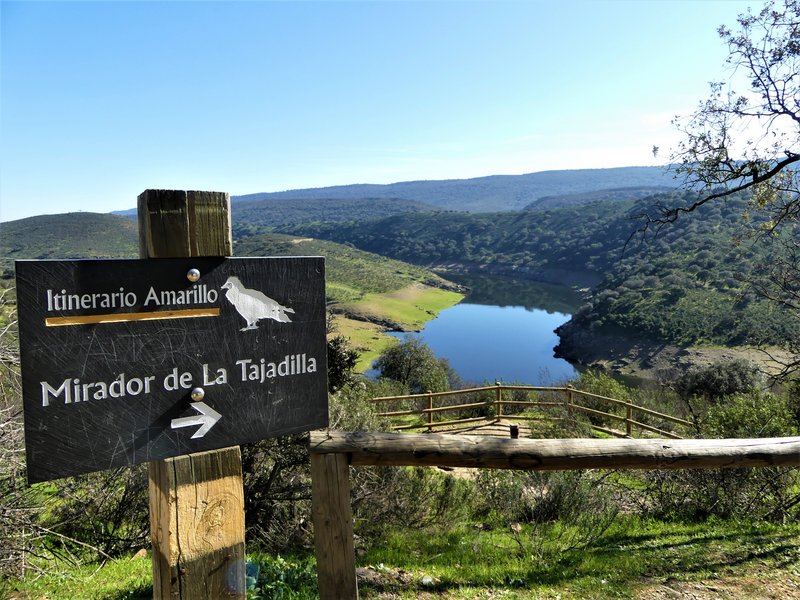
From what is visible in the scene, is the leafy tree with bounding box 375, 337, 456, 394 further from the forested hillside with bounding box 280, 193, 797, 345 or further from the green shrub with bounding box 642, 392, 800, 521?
the green shrub with bounding box 642, 392, 800, 521

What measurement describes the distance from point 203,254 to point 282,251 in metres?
89.1

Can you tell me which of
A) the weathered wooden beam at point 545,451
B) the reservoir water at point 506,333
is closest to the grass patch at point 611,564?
the weathered wooden beam at point 545,451

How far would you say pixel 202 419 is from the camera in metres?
1.65

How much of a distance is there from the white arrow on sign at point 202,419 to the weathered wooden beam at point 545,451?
30.0 inches

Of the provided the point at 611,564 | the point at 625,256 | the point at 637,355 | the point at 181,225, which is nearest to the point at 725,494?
the point at 611,564

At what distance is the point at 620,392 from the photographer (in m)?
18.3

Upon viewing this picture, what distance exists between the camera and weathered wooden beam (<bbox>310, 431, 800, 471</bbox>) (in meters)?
2.44

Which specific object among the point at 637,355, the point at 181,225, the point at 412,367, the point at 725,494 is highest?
the point at 181,225

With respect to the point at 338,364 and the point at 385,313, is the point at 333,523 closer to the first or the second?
the point at 338,364

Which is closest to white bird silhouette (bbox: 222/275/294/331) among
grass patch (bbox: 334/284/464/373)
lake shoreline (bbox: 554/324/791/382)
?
lake shoreline (bbox: 554/324/791/382)

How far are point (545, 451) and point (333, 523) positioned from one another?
115 cm

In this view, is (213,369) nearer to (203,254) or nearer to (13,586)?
(203,254)

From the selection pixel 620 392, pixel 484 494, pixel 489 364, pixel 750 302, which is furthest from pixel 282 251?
pixel 484 494

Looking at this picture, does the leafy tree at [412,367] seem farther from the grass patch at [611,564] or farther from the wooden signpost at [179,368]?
the wooden signpost at [179,368]
